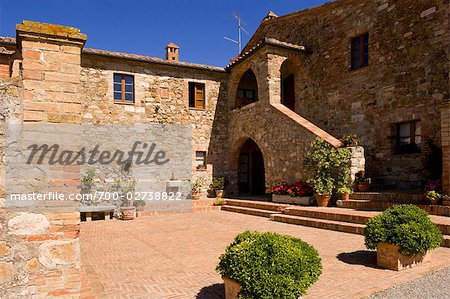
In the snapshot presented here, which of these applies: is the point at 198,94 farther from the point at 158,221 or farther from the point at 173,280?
the point at 173,280

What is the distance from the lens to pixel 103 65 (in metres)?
13.0

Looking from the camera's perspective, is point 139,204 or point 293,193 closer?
point 293,193

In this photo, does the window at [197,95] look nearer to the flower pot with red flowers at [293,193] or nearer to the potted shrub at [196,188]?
the potted shrub at [196,188]

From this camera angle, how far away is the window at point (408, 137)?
10297 millimetres

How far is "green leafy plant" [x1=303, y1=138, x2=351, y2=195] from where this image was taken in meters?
9.98

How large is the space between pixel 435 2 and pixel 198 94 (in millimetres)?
9517

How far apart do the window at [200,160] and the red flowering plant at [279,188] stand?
152 inches

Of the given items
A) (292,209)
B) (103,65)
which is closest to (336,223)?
(292,209)

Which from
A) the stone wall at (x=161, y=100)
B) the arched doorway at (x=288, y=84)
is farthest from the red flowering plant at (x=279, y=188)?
the arched doorway at (x=288, y=84)

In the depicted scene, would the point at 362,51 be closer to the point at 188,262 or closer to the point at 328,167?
the point at 328,167

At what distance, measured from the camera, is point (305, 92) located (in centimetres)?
1432

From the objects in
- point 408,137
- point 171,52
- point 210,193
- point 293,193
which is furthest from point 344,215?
point 171,52

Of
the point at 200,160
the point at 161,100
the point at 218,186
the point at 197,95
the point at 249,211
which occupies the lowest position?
the point at 249,211

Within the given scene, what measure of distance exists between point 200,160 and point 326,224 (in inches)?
309
